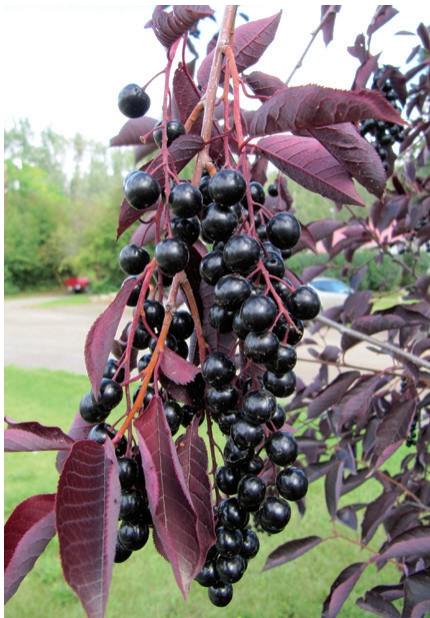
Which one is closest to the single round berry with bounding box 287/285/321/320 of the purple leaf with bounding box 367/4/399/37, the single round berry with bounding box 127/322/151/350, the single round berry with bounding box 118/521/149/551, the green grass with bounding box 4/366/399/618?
the single round berry with bounding box 127/322/151/350

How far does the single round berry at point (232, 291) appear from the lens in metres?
0.62

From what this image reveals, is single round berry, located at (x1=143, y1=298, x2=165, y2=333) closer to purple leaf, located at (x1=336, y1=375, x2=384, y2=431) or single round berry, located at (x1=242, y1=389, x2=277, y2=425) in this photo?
single round berry, located at (x1=242, y1=389, x2=277, y2=425)

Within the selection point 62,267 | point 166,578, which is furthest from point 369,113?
point 62,267

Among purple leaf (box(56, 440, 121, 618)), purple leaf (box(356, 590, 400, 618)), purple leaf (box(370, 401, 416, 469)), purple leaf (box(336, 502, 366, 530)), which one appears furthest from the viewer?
purple leaf (box(336, 502, 366, 530))

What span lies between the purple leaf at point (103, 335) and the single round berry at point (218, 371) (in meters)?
0.13

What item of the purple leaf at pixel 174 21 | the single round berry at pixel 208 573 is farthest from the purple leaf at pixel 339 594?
the purple leaf at pixel 174 21

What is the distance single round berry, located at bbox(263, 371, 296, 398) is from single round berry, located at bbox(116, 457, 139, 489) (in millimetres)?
205

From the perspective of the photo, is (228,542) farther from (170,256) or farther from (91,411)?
(170,256)

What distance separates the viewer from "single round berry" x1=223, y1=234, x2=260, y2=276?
61 centimetres

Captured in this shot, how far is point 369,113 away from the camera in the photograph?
1.77ft

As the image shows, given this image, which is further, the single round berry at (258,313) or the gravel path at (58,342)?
the gravel path at (58,342)

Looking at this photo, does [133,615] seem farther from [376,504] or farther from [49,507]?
[49,507]

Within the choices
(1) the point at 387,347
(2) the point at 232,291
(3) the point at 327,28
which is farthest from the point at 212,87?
(3) the point at 327,28

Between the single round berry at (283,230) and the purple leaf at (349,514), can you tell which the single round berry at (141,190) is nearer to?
the single round berry at (283,230)
